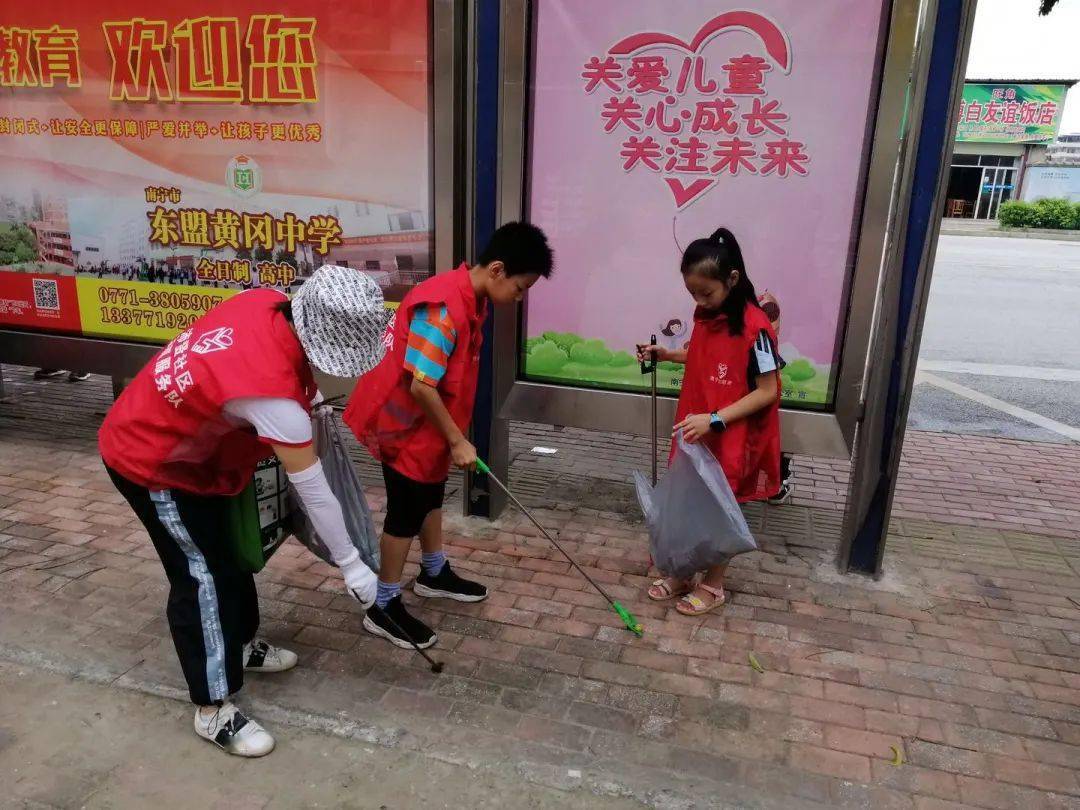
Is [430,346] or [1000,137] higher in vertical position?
Answer: [1000,137]

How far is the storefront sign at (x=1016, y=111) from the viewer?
117ft

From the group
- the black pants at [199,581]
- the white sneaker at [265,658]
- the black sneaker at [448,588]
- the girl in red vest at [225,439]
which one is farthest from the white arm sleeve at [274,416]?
the black sneaker at [448,588]

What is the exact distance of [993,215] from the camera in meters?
38.2

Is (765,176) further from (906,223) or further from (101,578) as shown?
(101,578)

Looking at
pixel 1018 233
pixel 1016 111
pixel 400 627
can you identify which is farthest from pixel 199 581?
pixel 1016 111

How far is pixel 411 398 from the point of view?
2.90m

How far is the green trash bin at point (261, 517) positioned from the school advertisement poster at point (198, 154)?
182cm

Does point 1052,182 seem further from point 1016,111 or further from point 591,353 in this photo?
point 591,353

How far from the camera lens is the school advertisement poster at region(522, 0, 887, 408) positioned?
346cm

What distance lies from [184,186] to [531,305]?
7.15 ft

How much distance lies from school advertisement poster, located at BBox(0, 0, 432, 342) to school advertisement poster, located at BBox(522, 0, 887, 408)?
80 centimetres

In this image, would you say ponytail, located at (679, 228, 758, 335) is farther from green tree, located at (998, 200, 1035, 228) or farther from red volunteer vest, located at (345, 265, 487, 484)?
green tree, located at (998, 200, 1035, 228)

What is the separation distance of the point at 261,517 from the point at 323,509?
49 cm

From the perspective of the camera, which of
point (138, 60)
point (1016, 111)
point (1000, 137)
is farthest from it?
point (1000, 137)
